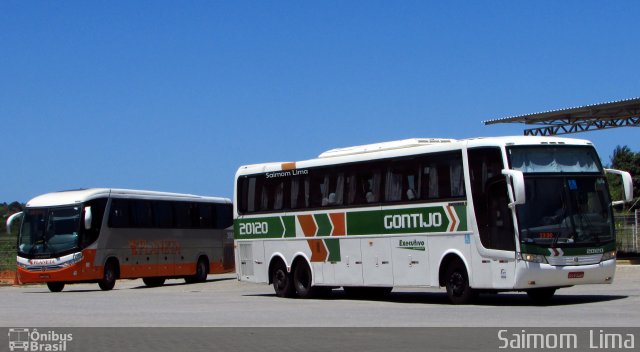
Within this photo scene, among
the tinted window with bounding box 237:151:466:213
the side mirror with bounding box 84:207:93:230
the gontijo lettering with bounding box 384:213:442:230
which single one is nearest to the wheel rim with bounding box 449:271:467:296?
the gontijo lettering with bounding box 384:213:442:230

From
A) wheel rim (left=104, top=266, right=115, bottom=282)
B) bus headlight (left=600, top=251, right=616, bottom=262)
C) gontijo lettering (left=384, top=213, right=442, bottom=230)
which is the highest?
gontijo lettering (left=384, top=213, right=442, bottom=230)

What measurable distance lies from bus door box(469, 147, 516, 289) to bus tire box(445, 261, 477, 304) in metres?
0.43

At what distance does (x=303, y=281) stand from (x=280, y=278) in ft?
2.96

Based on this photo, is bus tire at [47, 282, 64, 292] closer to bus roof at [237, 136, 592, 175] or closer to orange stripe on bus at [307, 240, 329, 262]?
bus roof at [237, 136, 592, 175]

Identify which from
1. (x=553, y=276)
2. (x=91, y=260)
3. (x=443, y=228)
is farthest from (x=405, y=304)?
(x=91, y=260)

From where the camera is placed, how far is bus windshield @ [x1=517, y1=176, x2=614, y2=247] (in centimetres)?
2141

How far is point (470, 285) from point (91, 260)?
56.9 ft

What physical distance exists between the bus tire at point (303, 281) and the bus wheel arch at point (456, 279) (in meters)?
5.13

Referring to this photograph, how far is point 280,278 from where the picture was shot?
28.9m

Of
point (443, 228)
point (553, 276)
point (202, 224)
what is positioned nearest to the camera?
point (553, 276)

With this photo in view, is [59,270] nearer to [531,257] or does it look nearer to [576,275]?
[531,257]

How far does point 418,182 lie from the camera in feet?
78.5
